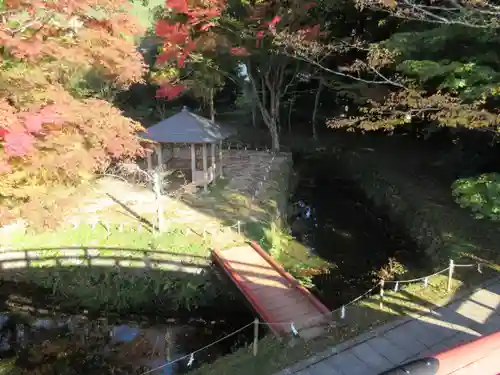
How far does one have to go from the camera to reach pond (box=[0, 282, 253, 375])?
32.2 feet

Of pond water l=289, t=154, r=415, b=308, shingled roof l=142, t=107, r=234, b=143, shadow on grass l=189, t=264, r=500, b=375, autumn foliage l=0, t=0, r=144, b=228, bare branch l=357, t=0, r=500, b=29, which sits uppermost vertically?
bare branch l=357, t=0, r=500, b=29

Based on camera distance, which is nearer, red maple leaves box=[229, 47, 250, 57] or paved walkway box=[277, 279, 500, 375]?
paved walkway box=[277, 279, 500, 375]

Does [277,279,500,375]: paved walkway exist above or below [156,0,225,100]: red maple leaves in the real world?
below

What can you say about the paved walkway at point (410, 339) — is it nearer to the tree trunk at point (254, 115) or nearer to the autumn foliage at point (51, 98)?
the autumn foliage at point (51, 98)

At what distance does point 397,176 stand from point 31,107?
17.4m

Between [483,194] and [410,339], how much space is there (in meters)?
5.09

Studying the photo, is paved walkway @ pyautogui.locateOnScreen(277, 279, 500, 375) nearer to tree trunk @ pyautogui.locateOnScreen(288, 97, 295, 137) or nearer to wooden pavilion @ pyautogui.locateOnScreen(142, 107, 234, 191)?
wooden pavilion @ pyautogui.locateOnScreen(142, 107, 234, 191)

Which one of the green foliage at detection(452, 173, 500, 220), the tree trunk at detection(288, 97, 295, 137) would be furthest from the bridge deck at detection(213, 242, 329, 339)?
the tree trunk at detection(288, 97, 295, 137)

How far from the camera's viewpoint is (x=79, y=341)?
10727mm

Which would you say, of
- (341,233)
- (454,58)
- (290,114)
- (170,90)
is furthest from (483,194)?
Result: (290,114)

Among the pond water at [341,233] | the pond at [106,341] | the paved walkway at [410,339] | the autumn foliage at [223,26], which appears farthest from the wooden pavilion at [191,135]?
the paved walkway at [410,339]

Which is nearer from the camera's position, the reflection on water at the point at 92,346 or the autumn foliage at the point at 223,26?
the reflection on water at the point at 92,346

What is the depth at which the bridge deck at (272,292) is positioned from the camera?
29.0 ft

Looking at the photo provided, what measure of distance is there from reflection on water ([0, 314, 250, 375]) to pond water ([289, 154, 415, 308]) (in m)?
4.35
